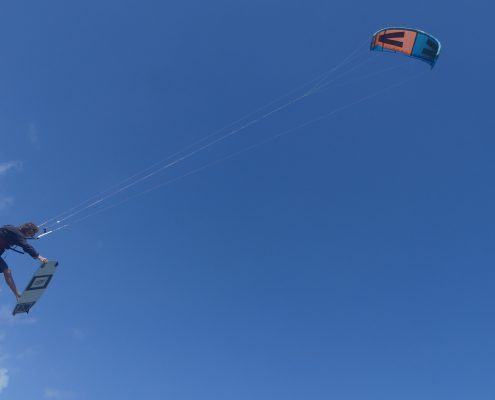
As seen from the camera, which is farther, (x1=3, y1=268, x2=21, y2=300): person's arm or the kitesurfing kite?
the kitesurfing kite

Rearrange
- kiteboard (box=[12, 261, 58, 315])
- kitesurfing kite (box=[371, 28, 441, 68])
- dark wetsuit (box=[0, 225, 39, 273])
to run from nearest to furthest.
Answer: dark wetsuit (box=[0, 225, 39, 273]) < kiteboard (box=[12, 261, 58, 315]) < kitesurfing kite (box=[371, 28, 441, 68])

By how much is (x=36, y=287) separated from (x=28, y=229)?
1260 mm

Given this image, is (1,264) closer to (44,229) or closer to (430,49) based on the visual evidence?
(44,229)

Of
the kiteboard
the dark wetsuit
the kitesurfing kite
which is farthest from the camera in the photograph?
the kitesurfing kite

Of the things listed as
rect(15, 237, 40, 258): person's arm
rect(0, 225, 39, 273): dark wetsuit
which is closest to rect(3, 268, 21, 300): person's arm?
rect(0, 225, 39, 273): dark wetsuit

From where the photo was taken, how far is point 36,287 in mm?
10258

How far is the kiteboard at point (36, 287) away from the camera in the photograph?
400 inches

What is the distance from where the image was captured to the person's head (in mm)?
10164

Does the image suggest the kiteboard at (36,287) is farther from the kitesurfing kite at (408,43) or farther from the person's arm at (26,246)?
the kitesurfing kite at (408,43)

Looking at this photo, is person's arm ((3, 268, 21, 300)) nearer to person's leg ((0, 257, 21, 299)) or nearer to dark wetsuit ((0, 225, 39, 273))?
person's leg ((0, 257, 21, 299))

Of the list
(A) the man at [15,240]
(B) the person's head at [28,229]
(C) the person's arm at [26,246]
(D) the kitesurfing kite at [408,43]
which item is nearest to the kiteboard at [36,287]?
(A) the man at [15,240]

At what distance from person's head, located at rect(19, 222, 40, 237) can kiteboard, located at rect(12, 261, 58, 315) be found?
0.74 m

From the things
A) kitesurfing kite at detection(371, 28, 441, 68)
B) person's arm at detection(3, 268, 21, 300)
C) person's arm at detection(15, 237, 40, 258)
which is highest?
kitesurfing kite at detection(371, 28, 441, 68)

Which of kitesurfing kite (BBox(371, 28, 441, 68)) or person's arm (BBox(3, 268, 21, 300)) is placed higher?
kitesurfing kite (BBox(371, 28, 441, 68))
